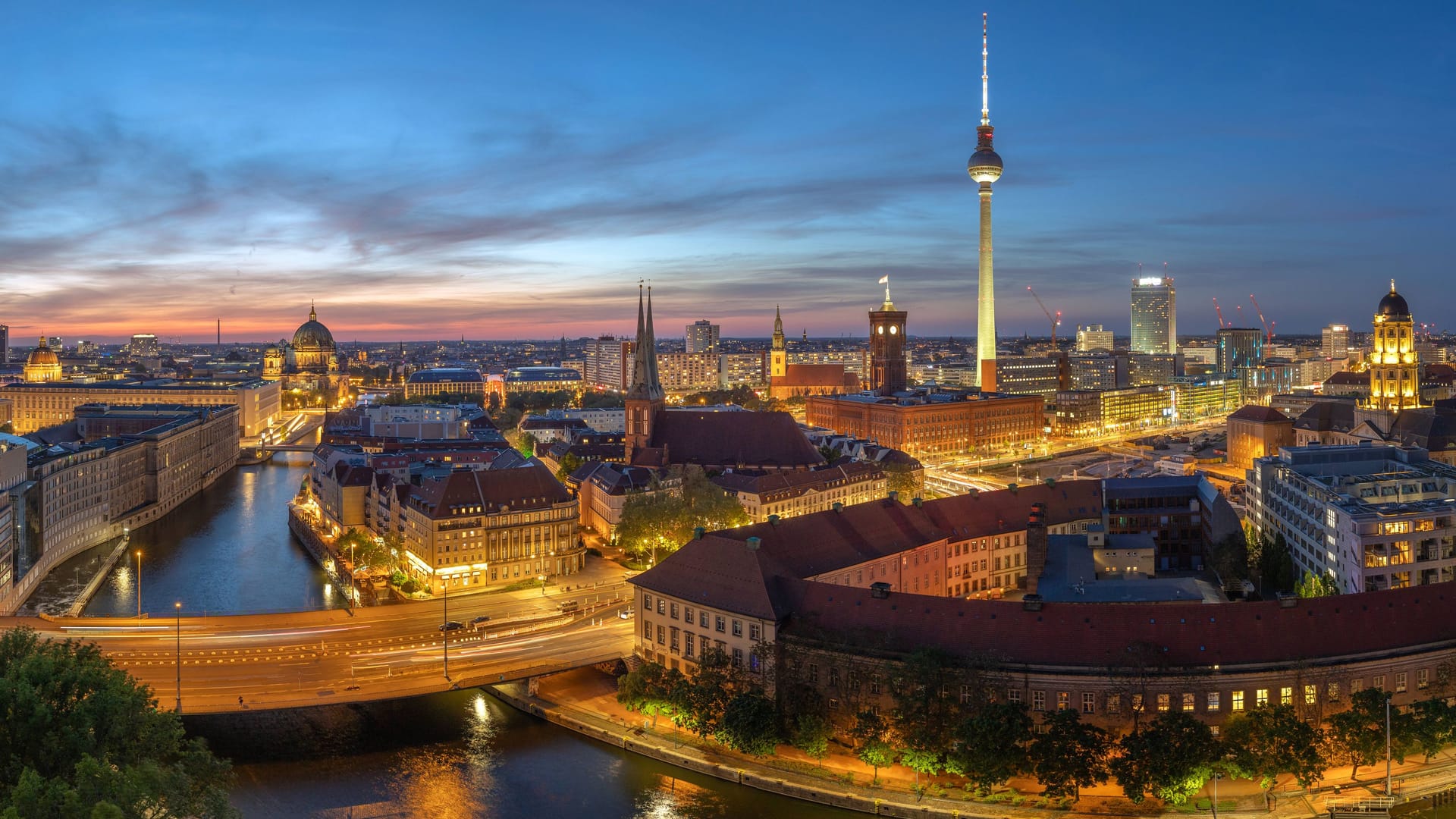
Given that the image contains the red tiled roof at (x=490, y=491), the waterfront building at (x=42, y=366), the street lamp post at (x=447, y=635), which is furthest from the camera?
the waterfront building at (x=42, y=366)

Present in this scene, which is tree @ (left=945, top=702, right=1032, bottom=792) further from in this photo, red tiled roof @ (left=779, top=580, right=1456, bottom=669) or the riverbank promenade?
red tiled roof @ (left=779, top=580, right=1456, bottom=669)

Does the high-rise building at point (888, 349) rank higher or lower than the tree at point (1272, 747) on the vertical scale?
higher

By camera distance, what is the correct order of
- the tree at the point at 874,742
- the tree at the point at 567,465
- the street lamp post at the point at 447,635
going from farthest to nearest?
the tree at the point at 567,465 < the street lamp post at the point at 447,635 < the tree at the point at 874,742

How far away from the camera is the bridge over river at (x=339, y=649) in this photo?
121 ft

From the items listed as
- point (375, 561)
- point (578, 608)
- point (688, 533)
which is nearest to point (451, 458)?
point (375, 561)

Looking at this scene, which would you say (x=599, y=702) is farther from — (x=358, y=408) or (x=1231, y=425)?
(x=358, y=408)

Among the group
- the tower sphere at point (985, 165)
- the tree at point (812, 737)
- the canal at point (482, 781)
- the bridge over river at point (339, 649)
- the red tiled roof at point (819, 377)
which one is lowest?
the canal at point (482, 781)

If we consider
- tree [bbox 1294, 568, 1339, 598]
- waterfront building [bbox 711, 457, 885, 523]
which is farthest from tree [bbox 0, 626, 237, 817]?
tree [bbox 1294, 568, 1339, 598]

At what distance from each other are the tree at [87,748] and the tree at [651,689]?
12284 millimetres

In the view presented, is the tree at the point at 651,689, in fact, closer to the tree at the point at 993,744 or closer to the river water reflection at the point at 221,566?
the tree at the point at 993,744

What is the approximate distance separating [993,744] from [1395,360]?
8025cm

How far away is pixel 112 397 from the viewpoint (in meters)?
139

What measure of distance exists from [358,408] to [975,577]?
96.6 metres

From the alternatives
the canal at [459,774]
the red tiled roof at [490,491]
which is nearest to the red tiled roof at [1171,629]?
the canal at [459,774]
